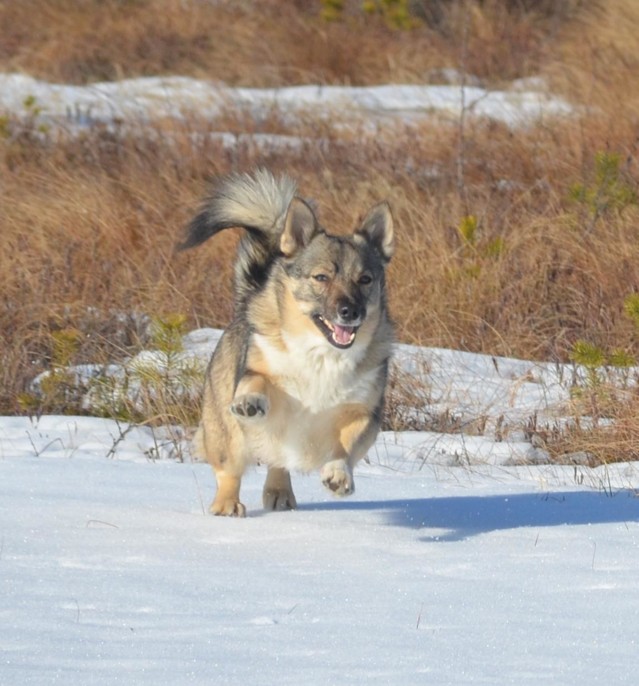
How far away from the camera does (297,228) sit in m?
5.59

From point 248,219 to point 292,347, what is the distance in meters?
0.69

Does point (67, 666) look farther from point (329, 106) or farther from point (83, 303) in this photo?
point (329, 106)

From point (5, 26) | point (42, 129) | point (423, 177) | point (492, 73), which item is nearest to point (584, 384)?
point (423, 177)

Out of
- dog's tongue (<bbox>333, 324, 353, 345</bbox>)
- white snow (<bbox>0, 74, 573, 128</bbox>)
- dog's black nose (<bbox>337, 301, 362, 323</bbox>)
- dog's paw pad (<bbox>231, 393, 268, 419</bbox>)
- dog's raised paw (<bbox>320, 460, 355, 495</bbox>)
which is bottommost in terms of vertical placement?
white snow (<bbox>0, 74, 573, 128</bbox>)

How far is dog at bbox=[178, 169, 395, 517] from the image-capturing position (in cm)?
520

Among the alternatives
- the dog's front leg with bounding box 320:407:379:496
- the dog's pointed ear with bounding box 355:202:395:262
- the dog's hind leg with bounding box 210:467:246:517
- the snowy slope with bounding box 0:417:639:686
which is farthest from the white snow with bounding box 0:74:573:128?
the dog's front leg with bounding box 320:407:379:496

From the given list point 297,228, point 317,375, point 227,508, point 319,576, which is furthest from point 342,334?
point 319,576

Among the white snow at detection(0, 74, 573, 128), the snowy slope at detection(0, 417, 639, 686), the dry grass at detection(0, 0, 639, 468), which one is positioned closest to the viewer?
the snowy slope at detection(0, 417, 639, 686)

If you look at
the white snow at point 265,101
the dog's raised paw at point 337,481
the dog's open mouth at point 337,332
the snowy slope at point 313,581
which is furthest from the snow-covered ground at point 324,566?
the white snow at point 265,101

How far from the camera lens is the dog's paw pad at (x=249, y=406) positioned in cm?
503

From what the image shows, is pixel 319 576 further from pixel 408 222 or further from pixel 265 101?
pixel 265 101

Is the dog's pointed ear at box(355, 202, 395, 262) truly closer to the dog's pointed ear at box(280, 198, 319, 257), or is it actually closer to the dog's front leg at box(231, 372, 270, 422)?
the dog's pointed ear at box(280, 198, 319, 257)

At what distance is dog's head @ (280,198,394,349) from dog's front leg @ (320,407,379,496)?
0.89 feet

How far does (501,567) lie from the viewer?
442 centimetres
